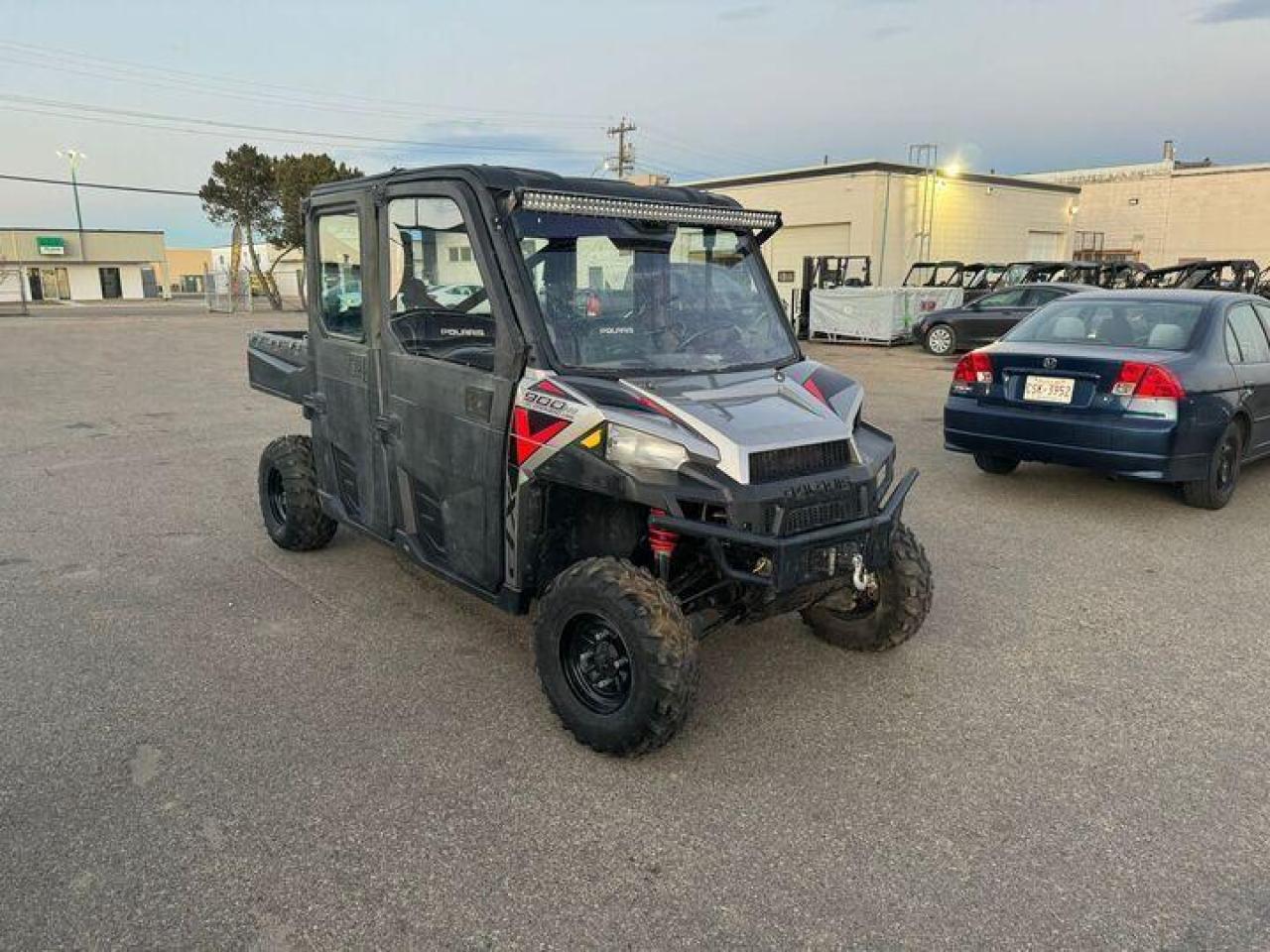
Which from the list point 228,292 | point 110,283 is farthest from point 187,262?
point 228,292

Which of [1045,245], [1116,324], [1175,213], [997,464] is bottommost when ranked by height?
[997,464]

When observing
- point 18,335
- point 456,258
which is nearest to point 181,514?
point 456,258

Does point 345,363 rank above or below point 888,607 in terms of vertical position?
above

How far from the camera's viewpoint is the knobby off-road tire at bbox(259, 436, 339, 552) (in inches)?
207

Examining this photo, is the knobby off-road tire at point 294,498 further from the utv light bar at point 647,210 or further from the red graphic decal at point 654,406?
the red graphic decal at point 654,406

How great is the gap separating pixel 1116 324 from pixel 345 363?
5.61 m

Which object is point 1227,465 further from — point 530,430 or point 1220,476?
point 530,430

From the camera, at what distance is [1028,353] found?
655 centimetres

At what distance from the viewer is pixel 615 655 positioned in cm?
A: 327

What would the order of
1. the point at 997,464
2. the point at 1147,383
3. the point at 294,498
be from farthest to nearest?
1. the point at 997,464
2. the point at 1147,383
3. the point at 294,498

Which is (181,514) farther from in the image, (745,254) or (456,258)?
(745,254)

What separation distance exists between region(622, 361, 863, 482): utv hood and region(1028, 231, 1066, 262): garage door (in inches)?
1438

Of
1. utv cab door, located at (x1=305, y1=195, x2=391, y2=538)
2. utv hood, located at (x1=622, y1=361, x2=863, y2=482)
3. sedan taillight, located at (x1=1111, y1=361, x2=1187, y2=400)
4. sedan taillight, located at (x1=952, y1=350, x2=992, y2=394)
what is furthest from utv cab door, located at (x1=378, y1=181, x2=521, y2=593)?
sedan taillight, located at (x1=1111, y1=361, x2=1187, y2=400)

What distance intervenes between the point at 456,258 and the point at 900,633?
250 centimetres
